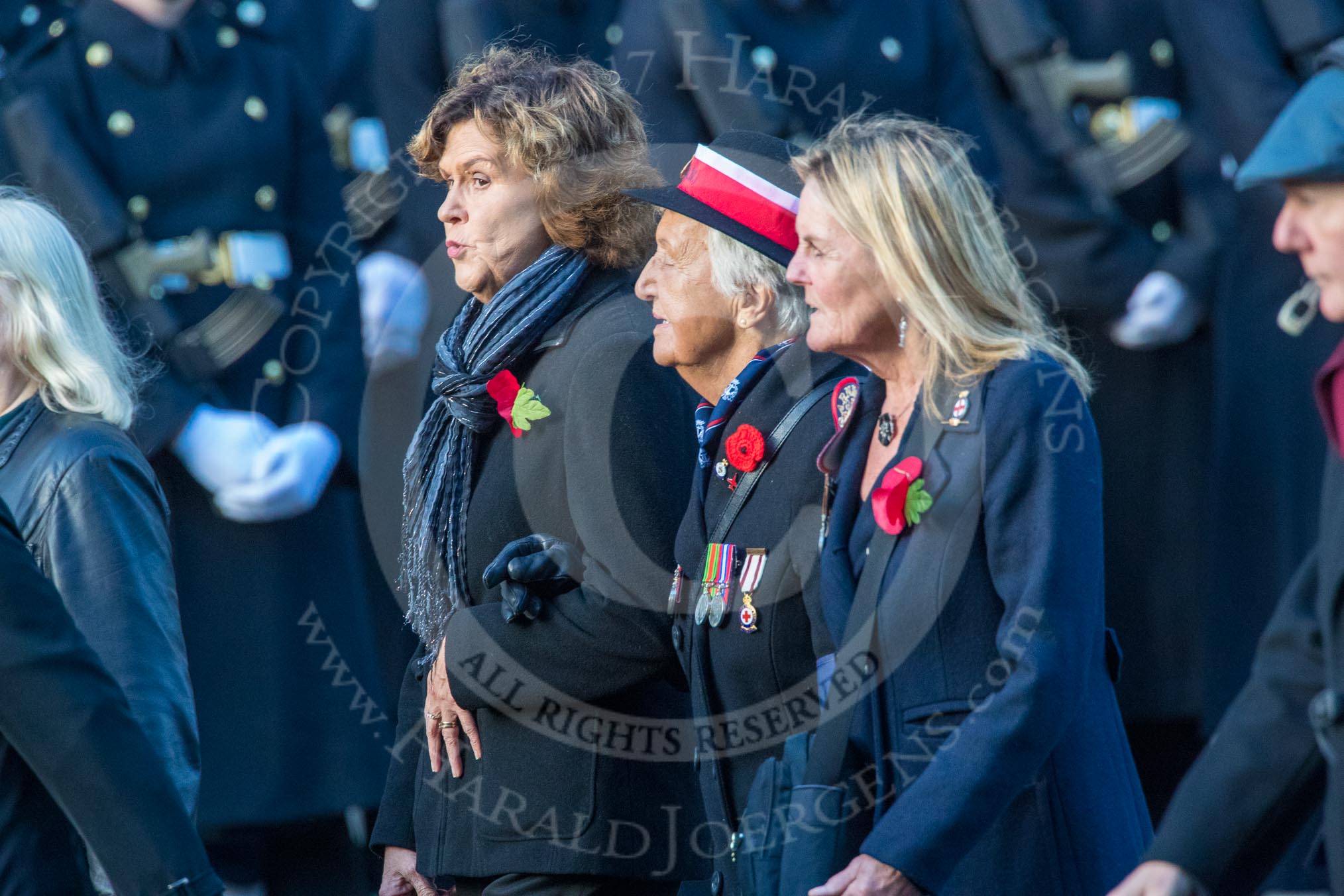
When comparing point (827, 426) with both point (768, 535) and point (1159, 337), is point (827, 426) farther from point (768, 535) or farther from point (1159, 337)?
point (1159, 337)

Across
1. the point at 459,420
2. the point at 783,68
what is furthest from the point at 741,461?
the point at 783,68

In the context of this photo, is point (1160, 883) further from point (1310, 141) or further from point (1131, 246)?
point (1131, 246)

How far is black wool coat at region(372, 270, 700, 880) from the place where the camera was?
288cm

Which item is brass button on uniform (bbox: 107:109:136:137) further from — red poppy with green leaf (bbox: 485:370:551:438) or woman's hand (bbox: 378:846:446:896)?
woman's hand (bbox: 378:846:446:896)

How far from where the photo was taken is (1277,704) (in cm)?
200

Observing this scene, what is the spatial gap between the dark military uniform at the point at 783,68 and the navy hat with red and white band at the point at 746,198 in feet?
4.22

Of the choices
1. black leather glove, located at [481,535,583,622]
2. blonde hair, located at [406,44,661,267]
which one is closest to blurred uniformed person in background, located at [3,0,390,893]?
blonde hair, located at [406,44,661,267]

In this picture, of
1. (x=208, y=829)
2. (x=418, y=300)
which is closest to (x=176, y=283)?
(x=418, y=300)

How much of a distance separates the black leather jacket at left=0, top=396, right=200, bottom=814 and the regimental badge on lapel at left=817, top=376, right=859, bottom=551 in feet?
3.36

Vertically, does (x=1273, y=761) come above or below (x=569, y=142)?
below

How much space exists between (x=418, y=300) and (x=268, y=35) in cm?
73

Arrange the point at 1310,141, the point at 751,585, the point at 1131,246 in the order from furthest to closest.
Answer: the point at 1131,246 → the point at 751,585 → the point at 1310,141

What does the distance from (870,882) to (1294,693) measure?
1.92 feet

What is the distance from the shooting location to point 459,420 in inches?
123
